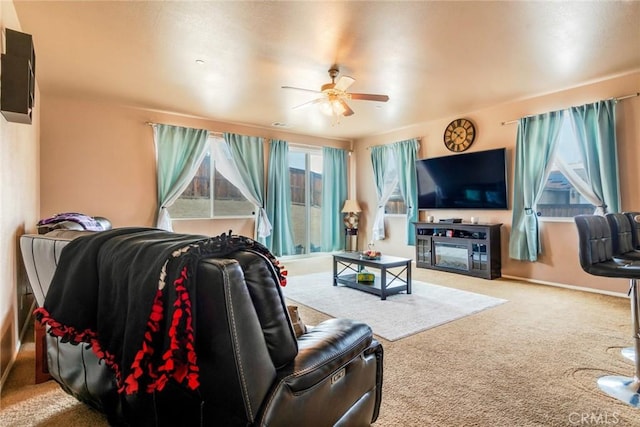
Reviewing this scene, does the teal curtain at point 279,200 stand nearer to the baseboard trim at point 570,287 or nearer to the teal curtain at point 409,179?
the teal curtain at point 409,179

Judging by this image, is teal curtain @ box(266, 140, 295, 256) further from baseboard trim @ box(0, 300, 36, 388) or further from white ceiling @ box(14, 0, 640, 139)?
baseboard trim @ box(0, 300, 36, 388)

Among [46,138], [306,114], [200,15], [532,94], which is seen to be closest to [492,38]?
[532,94]

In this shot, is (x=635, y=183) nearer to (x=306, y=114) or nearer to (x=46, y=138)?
(x=306, y=114)

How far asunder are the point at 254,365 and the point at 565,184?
16.0 feet

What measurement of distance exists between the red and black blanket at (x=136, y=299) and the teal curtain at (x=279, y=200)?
4.79m

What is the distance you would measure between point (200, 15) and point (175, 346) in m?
2.56

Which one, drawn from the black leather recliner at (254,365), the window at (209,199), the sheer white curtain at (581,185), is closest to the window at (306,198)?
the window at (209,199)

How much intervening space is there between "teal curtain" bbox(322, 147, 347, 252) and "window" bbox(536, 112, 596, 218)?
371 cm

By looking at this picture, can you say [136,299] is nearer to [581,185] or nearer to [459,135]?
[581,185]

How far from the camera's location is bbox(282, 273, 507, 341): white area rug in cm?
306

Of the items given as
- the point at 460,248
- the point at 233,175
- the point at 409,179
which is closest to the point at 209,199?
the point at 233,175

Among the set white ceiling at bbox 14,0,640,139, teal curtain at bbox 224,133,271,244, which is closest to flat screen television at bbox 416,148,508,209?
white ceiling at bbox 14,0,640,139

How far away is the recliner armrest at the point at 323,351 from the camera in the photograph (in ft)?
3.63

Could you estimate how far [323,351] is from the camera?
4.06 ft
